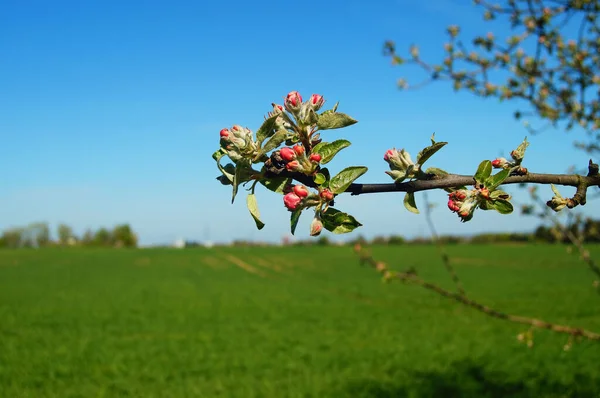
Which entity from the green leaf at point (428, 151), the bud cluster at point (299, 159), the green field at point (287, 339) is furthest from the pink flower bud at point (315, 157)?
the green field at point (287, 339)

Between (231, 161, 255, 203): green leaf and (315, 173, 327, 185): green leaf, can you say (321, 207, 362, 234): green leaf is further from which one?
(231, 161, 255, 203): green leaf

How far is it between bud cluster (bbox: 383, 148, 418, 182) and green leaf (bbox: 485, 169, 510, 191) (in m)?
0.15

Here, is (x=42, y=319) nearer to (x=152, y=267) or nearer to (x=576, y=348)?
(x=576, y=348)

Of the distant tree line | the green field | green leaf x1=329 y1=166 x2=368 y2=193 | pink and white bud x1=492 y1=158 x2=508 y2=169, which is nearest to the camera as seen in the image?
green leaf x1=329 y1=166 x2=368 y2=193

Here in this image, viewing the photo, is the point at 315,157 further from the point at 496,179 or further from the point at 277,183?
the point at 496,179

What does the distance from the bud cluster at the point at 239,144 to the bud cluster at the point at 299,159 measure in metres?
0.07

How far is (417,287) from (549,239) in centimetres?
2493

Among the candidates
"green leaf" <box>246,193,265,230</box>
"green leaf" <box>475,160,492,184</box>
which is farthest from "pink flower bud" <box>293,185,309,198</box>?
"green leaf" <box>475,160,492,184</box>

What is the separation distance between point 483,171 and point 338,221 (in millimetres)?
315

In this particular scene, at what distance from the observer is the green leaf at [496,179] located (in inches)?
44.1

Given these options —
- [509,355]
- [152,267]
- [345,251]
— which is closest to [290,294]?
[509,355]

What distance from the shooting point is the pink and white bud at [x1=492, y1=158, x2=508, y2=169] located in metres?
1.19

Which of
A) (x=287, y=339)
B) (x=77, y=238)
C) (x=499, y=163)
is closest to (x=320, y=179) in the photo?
(x=499, y=163)

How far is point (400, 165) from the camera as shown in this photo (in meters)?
1.13
